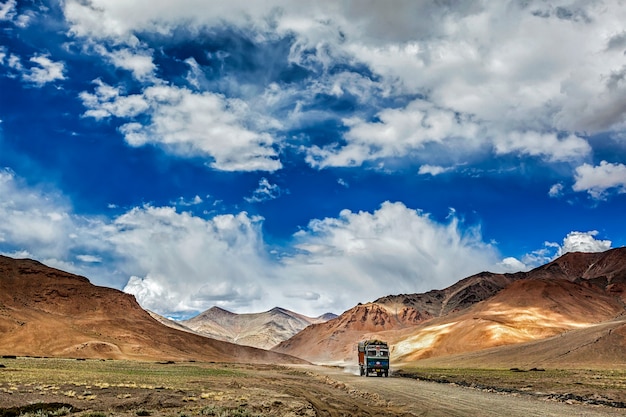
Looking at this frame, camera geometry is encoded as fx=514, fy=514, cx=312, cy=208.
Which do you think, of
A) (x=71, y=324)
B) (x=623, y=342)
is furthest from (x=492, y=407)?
(x=71, y=324)

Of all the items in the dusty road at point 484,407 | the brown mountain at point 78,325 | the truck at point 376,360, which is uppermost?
the brown mountain at point 78,325

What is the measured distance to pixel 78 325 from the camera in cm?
12381

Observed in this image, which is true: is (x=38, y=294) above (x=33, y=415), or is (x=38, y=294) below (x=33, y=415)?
above

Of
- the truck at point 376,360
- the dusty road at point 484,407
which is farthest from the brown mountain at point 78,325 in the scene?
the dusty road at point 484,407

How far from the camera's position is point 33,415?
19203 mm

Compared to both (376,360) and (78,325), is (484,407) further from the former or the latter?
(78,325)

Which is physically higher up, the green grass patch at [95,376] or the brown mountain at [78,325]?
the brown mountain at [78,325]

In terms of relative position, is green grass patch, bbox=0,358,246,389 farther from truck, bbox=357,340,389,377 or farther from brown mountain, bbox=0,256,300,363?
brown mountain, bbox=0,256,300,363

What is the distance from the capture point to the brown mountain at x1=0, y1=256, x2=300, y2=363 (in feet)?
346

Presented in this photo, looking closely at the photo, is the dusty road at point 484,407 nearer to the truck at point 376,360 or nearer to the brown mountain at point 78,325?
the truck at point 376,360

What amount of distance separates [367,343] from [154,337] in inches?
3527

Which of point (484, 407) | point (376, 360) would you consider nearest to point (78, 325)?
point (376, 360)

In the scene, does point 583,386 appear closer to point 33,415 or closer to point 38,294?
point 33,415

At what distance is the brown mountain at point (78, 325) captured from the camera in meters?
105
